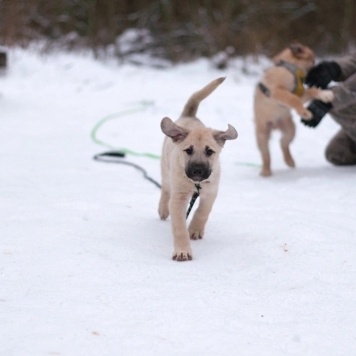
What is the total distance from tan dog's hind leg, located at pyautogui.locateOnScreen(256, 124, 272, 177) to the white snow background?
8 cm

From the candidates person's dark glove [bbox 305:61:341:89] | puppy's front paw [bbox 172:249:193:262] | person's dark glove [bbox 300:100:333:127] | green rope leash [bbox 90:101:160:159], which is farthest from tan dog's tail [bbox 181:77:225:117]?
green rope leash [bbox 90:101:160:159]

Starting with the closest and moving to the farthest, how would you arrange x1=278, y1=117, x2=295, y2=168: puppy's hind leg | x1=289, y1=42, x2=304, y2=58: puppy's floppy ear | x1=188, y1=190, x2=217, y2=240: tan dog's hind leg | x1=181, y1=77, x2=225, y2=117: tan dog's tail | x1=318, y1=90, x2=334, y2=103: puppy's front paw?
x1=188, y1=190, x2=217, y2=240: tan dog's hind leg → x1=181, y1=77, x2=225, y2=117: tan dog's tail → x1=318, y1=90, x2=334, y2=103: puppy's front paw → x1=289, y1=42, x2=304, y2=58: puppy's floppy ear → x1=278, y1=117, x2=295, y2=168: puppy's hind leg

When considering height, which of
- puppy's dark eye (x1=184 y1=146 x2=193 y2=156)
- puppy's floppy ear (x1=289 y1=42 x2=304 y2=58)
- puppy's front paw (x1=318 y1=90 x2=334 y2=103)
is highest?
puppy's dark eye (x1=184 y1=146 x2=193 y2=156)

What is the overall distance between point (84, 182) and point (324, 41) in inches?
369

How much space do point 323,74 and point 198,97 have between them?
6.31 ft

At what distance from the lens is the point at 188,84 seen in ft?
31.4

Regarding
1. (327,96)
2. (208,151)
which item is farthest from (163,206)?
(327,96)

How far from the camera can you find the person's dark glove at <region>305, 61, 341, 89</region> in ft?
16.5

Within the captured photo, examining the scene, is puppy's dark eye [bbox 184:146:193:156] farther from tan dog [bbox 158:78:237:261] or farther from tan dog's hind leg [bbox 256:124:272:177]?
tan dog's hind leg [bbox 256:124:272:177]

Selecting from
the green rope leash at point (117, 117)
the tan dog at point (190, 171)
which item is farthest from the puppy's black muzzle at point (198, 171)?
the green rope leash at point (117, 117)

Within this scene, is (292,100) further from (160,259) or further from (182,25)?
(182,25)

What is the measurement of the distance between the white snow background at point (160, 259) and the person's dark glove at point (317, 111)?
17.2 inches

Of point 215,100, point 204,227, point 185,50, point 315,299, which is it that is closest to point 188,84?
point 215,100

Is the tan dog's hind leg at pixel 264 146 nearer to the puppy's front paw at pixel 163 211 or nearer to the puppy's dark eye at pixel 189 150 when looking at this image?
the puppy's front paw at pixel 163 211
